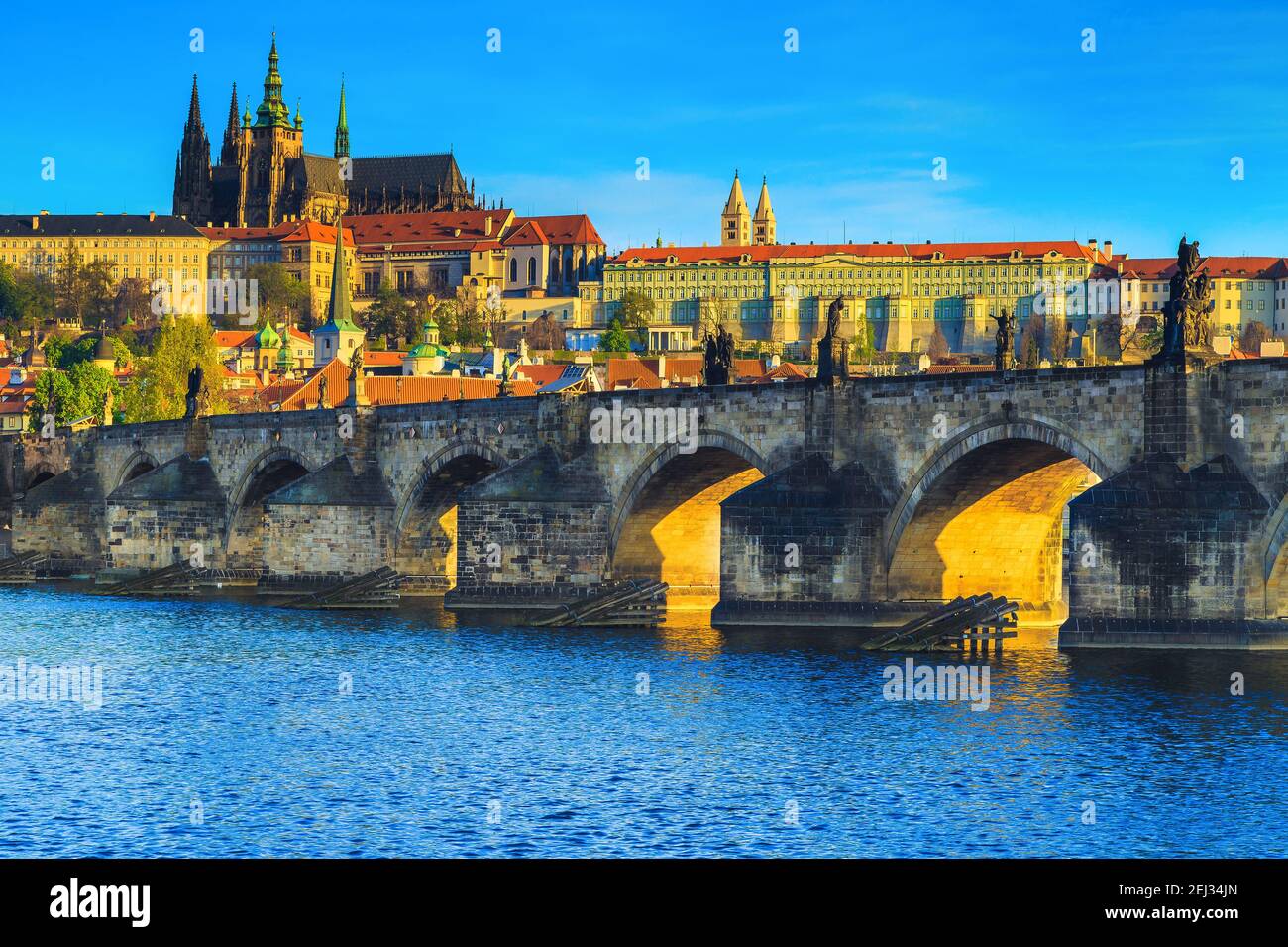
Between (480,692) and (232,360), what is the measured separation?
142 meters

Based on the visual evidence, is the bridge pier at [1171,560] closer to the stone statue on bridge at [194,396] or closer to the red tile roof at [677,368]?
the stone statue on bridge at [194,396]

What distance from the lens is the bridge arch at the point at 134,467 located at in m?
75.3

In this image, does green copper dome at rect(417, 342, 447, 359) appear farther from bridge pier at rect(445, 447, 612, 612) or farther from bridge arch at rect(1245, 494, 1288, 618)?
bridge arch at rect(1245, 494, 1288, 618)


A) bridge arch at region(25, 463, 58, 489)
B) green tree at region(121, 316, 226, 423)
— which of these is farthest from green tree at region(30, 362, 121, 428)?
bridge arch at region(25, 463, 58, 489)

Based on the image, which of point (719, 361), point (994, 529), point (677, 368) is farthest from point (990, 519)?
point (677, 368)

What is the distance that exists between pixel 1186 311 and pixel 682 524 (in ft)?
62.0

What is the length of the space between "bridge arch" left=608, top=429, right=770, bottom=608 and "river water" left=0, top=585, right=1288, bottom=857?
6.67 metres

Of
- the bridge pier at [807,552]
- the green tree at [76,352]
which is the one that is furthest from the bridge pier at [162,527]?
the green tree at [76,352]

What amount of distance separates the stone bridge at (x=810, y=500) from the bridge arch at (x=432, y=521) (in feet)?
0.23

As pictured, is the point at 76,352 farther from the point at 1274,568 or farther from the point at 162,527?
the point at 1274,568

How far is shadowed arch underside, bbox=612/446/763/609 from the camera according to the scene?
50.5 meters

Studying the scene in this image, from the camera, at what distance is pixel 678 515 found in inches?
2060

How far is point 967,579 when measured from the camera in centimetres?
4481
